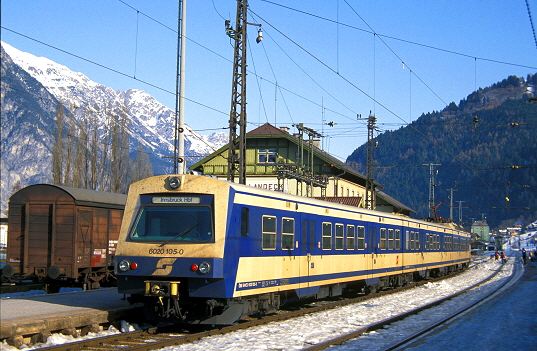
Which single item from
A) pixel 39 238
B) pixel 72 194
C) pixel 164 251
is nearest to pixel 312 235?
pixel 164 251

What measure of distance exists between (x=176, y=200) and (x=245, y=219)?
57.5 inches

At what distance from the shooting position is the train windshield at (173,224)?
13025 millimetres

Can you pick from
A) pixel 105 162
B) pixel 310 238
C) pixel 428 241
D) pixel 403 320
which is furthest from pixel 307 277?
pixel 105 162

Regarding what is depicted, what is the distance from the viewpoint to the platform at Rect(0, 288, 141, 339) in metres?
11.4

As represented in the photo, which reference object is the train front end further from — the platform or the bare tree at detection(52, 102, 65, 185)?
the bare tree at detection(52, 102, 65, 185)

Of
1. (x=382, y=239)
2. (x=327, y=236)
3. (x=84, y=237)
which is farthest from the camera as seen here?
(x=382, y=239)

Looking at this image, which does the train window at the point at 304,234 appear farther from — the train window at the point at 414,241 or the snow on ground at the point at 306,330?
the train window at the point at 414,241

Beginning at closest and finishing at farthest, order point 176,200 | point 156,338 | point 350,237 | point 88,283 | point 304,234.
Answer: point 156,338 → point 176,200 → point 304,234 → point 350,237 → point 88,283

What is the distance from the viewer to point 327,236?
18.3 m

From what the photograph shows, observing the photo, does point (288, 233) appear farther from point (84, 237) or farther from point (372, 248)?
point (84, 237)

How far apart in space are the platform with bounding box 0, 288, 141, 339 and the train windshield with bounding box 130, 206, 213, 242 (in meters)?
1.72

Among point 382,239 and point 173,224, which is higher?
point 173,224

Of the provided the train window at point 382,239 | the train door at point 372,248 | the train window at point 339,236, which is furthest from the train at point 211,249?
the train window at point 382,239

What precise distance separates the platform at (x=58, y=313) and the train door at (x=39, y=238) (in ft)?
14.5
